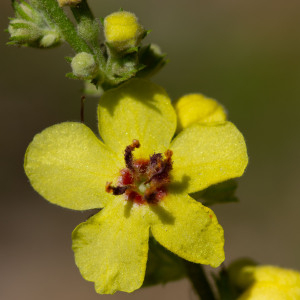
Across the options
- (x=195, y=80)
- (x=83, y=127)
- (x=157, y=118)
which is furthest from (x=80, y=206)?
(x=195, y=80)

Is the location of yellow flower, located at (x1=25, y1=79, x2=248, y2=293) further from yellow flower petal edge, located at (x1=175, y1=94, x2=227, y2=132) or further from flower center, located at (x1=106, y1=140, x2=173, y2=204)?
yellow flower petal edge, located at (x1=175, y1=94, x2=227, y2=132)

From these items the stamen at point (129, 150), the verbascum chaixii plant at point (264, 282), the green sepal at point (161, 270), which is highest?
the stamen at point (129, 150)

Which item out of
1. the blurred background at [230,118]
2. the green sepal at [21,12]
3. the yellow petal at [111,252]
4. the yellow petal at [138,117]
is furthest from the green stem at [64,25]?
the blurred background at [230,118]

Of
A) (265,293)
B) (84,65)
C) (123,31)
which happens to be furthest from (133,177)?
(265,293)

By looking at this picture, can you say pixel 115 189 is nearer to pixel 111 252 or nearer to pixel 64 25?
pixel 111 252

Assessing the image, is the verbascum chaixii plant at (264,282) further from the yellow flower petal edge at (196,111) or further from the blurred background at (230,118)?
the blurred background at (230,118)

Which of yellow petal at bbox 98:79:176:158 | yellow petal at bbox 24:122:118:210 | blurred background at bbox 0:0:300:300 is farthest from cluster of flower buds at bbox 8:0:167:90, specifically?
blurred background at bbox 0:0:300:300

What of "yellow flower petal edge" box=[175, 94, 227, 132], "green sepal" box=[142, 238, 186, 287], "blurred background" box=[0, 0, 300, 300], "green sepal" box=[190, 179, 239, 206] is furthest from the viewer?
"blurred background" box=[0, 0, 300, 300]
